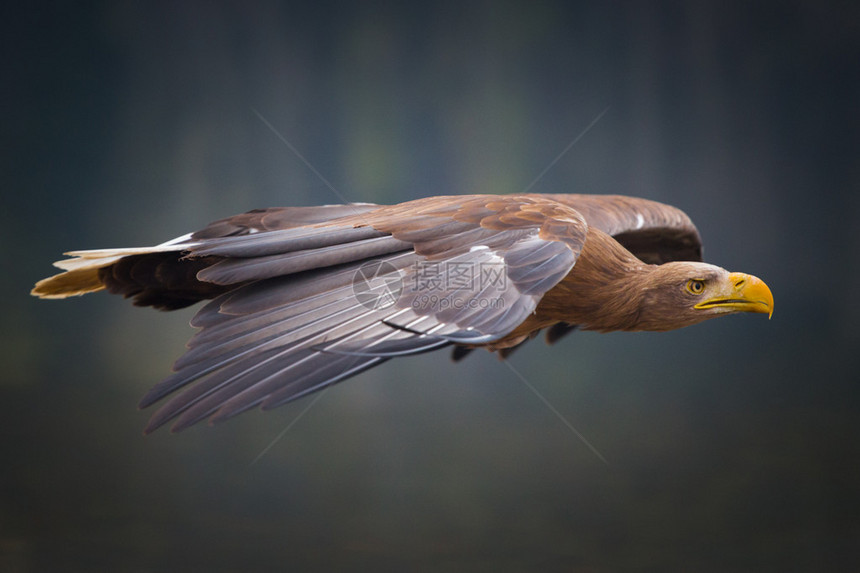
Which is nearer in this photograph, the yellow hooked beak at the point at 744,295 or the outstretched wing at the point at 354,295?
the outstretched wing at the point at 354,295

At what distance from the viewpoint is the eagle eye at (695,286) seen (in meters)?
2.15

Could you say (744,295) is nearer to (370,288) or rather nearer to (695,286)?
(695,286)

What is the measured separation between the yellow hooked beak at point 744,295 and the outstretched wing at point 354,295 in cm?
53

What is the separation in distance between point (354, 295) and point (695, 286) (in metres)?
1.04

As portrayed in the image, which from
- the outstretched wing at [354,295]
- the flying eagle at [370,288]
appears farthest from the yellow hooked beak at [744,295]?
the outstretched wing at [354,295]

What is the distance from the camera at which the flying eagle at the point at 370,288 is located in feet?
5.01

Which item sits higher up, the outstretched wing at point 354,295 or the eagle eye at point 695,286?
the outstretched wing at point 354,295

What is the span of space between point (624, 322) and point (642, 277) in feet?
0.46

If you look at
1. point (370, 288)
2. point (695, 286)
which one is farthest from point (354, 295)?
point (695, 286)

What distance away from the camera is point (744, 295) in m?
2.14

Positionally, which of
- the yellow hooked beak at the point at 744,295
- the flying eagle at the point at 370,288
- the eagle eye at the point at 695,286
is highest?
the flying eagle at the point at 370,288

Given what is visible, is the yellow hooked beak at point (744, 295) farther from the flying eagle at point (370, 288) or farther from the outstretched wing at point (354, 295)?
the outstretched wing at point (354, 295)

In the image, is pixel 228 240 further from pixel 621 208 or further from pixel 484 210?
pixel 621 208

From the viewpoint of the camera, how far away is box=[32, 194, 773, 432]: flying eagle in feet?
5.01
